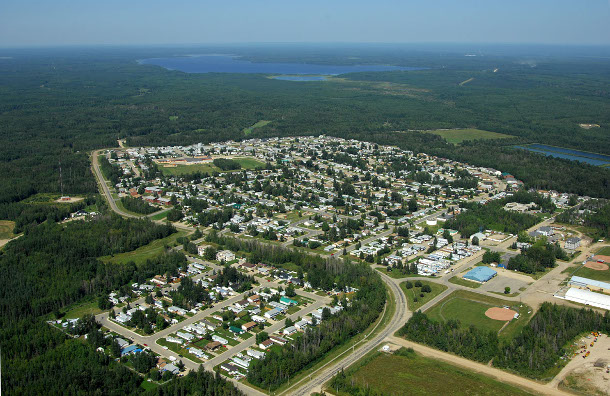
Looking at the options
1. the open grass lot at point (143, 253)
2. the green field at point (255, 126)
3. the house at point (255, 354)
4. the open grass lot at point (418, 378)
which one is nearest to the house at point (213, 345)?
the house at point (255, 354)

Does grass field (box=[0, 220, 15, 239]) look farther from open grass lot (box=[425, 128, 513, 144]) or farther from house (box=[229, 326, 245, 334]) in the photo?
open grass lot (box=[425, 128, 513, 144])

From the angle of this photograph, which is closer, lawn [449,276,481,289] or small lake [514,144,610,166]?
lawn [449,276,481,289]

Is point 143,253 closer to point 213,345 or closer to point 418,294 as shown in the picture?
point 213,345

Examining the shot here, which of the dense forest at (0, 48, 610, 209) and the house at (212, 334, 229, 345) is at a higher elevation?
the dense forest at (0, 48, 610, 209)

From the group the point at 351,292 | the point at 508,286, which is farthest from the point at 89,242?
the point at 508,286

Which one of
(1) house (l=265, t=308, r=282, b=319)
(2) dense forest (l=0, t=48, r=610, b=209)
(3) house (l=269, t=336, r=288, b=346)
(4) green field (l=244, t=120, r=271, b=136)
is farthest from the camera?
(4) green field (l=244, t=120, r=271, b=136)

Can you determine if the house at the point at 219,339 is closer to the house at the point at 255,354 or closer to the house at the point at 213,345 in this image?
the house at the point at 213,345

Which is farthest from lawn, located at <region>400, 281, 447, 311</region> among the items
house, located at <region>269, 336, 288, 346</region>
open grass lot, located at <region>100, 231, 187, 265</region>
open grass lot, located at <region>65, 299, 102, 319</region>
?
open grass lot, located at <region>100, 231, 187, 265</region>
